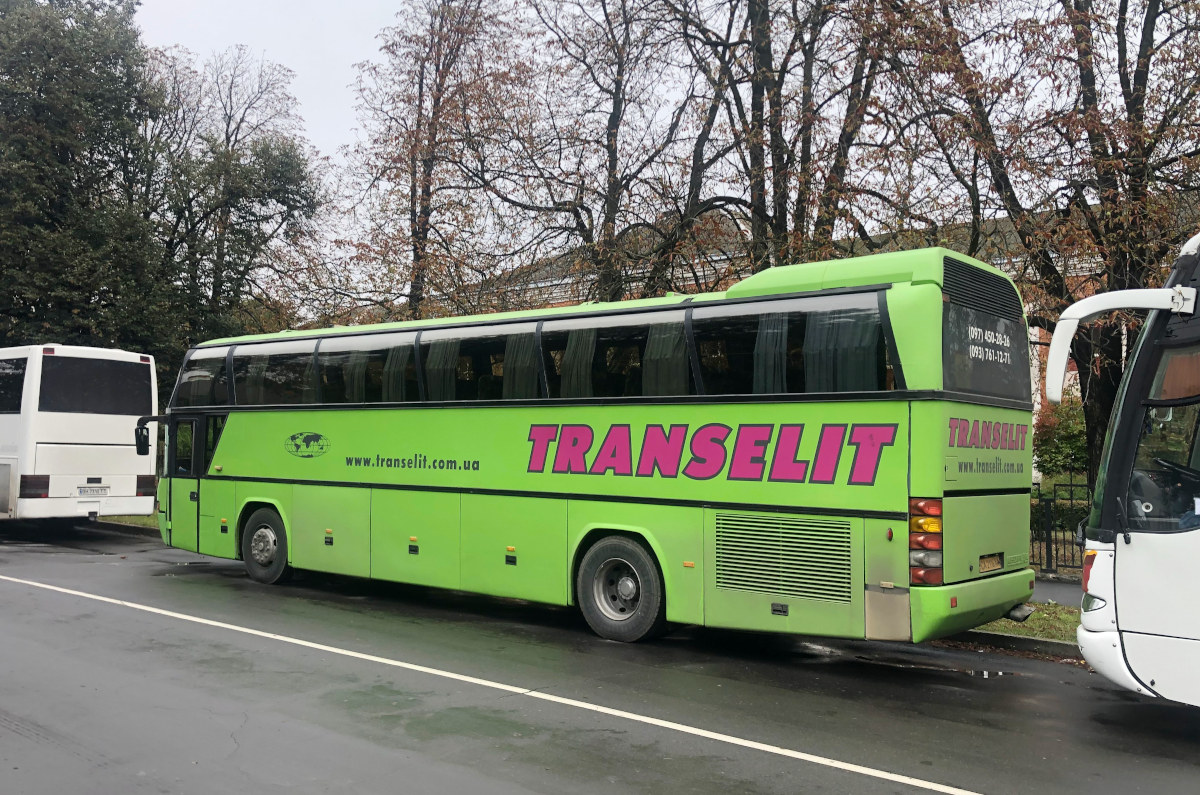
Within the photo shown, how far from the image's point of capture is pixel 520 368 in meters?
10.7

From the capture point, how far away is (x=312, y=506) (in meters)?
12.7

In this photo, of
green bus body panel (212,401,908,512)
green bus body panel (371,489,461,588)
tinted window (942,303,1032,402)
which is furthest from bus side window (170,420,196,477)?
tinted window (942,303,1032,402)

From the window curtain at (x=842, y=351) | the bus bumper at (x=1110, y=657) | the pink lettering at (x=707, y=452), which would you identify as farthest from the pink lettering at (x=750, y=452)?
the bus bumper at (x=1110, y=657)

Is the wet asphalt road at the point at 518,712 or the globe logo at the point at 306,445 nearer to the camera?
the wet asphalt road at the point at 518,712

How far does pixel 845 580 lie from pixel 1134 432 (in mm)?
2575

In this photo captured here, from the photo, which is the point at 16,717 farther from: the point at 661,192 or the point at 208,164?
the point at 208,164

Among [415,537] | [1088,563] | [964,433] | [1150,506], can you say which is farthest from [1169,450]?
[415,537]

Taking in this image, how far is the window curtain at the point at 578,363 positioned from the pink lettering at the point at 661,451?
87 cm

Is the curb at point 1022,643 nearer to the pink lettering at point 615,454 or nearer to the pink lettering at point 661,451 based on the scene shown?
the pink lettering at point 661,451

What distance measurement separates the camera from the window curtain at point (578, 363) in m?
10.1

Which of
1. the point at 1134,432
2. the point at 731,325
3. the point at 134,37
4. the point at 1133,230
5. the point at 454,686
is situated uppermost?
the point at 134,37

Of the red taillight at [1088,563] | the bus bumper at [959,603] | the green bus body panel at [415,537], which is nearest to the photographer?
the red taillight at [1088,563]

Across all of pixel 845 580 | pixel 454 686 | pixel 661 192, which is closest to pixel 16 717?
pixel 454 686

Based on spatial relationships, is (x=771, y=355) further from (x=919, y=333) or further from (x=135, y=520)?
(x=135, y=520)
